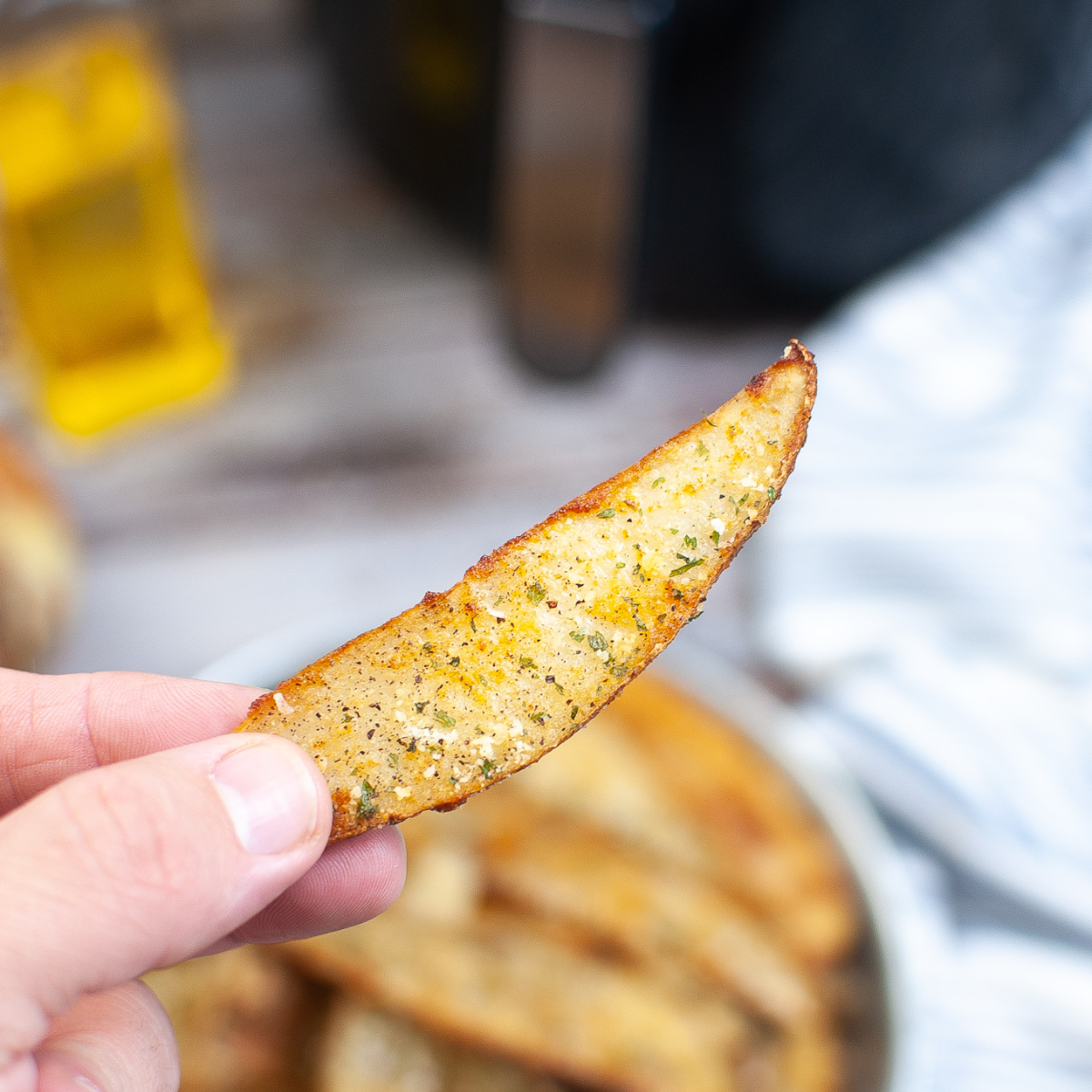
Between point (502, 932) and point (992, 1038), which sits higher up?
point (502, 932)

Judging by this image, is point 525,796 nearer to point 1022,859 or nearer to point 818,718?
point 818,718

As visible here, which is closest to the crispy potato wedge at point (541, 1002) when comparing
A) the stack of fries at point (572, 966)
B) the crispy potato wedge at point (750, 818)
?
the stack of fries at point (572, 966)

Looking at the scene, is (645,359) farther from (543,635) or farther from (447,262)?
(543,635)

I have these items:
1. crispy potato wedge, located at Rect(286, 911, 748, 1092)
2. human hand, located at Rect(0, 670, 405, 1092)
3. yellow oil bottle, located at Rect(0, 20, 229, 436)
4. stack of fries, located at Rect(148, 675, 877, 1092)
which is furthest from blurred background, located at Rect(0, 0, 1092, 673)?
human hand, located at Rect(0, 670, 405, 1092)

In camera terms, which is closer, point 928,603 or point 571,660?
point 571,660

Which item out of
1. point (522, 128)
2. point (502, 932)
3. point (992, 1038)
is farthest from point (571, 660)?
point (522, 128)

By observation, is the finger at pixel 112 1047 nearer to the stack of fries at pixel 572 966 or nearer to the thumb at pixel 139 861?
the thumb at pixel 139 861
